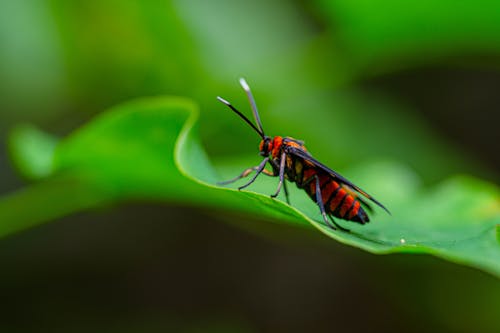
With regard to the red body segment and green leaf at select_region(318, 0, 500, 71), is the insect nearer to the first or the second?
the red body segment

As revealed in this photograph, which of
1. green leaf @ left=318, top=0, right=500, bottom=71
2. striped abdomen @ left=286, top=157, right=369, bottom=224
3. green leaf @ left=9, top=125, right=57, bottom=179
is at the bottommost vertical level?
green leaf @ left=9, top=125, right=57, bottom=179

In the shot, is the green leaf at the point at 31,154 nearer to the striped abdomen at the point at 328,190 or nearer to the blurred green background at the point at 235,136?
the blurred green background at the point at 235,136

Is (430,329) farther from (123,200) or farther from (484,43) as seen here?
(123,200)

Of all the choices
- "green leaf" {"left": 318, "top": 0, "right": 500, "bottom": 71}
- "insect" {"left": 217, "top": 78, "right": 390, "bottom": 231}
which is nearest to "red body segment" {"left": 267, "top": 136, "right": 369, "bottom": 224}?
"insect" {"left": 217, "top": 78, "right": 390, "bottom": 231}

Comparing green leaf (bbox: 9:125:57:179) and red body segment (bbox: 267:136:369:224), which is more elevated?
red body segment (bbox: 267:136:369:224)

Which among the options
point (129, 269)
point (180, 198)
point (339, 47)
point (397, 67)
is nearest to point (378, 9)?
point (339, 47)

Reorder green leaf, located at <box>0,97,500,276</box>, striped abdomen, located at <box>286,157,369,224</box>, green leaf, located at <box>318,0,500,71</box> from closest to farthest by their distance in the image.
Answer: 1. green leaf, located at <box>0,97,500,276</box>
2. striped abdomen, located at <box>286,157,369,224</box>
3. green leaf, located at <box>318,0,500,71</box>

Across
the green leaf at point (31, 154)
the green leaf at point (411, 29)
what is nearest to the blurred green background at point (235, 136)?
the green leaf at point (411, 29)
